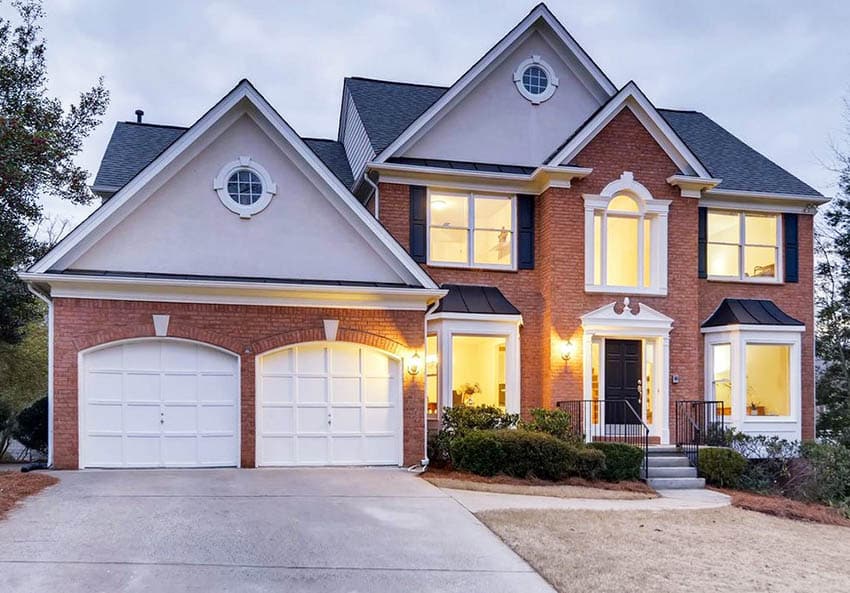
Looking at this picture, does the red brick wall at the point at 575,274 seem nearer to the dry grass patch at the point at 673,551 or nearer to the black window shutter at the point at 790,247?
the black window shutter at the point at 790,247

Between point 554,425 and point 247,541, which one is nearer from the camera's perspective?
point 247,541

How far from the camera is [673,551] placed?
27.3 ft

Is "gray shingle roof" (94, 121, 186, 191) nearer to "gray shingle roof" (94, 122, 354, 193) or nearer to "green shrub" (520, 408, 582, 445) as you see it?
"gray shingle roof" (94, 122, 354, 193)

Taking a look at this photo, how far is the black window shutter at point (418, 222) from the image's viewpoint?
15.8m

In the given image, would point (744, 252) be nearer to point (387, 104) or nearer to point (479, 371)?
point (479, 371)

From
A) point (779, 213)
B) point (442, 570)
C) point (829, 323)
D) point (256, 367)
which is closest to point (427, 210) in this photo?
point (256, 367)

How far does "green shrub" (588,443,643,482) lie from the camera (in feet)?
43.5

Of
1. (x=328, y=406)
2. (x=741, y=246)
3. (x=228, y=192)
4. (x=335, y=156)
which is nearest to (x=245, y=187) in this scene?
(x=228, y=192)

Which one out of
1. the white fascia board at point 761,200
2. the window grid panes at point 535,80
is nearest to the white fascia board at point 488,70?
the window grid panes at point 535,80

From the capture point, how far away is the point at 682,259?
16.4 meters

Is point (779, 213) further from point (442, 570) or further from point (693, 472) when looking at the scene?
point (442, 570)

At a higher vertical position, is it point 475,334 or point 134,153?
point 134,153

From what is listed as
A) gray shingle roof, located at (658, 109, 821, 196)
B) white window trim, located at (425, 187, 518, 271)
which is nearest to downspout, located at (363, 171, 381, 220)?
white window trim, located at (425, 187, 518, 271)

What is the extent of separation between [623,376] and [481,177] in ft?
Result: 18.0
